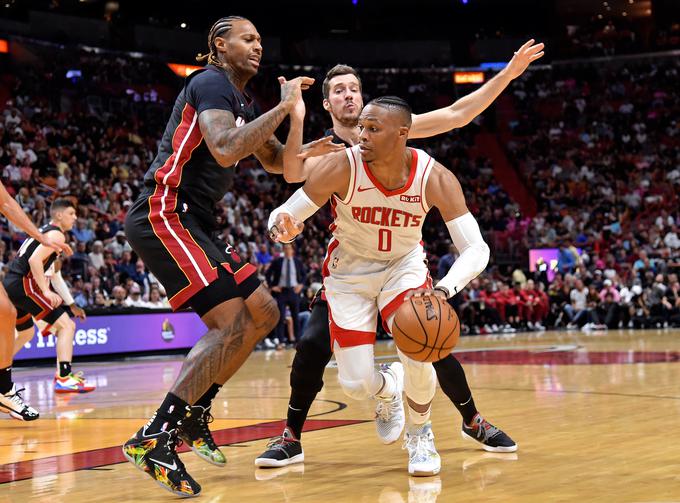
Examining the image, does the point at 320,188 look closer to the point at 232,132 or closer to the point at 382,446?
the point at 232,132

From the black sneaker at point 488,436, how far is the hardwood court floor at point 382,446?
8 cm

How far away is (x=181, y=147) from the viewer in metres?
4.62

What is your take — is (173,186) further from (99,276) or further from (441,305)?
(99,276)

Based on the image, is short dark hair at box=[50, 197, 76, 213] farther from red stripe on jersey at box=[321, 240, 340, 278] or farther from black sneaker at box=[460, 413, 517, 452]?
black sneaker at box=[460, 413, 517, 452]

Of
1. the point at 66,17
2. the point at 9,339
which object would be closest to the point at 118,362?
the point at 9,339

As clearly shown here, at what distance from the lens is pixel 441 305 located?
442 centimetres

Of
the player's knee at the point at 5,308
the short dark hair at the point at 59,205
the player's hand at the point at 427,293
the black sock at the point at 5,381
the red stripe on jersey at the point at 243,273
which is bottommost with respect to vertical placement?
the black sock at the point at 5,381

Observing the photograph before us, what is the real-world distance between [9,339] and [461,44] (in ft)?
94.8

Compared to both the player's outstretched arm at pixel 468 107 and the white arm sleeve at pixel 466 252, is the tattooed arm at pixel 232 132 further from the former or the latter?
the player's outstretched arm at pixel 468 107

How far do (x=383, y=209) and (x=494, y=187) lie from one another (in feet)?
79.7

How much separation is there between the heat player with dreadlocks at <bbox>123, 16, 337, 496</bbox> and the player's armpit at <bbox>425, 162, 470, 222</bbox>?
0.57 meters

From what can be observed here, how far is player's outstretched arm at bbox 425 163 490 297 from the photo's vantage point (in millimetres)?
4672

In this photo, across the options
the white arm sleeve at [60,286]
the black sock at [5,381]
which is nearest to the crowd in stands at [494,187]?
the white arm sleeve at [60,286]

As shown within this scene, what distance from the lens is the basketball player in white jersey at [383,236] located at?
4.71 m
